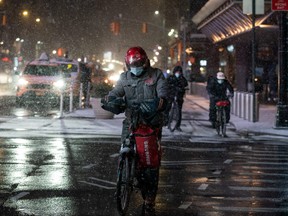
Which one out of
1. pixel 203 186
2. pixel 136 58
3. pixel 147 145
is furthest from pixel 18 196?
pixel 203 186

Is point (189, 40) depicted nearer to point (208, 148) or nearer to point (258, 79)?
point (258, 79)

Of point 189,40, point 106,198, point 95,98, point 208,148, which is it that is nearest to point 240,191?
point 106,198

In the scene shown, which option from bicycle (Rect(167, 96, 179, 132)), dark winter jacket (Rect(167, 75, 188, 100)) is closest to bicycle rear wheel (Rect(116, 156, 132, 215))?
bicycle (Rect(167, 96, 179, 132))

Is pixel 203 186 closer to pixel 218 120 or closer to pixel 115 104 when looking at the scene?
pixel 115 104

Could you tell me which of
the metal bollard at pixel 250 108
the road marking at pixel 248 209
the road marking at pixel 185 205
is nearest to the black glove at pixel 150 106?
the road marking at pixel 185 205

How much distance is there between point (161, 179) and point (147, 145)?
2724 mm

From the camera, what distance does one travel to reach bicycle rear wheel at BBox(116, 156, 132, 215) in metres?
Result: 6.91

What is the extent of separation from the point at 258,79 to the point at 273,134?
21.9m

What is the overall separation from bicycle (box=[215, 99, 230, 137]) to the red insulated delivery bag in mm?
9942

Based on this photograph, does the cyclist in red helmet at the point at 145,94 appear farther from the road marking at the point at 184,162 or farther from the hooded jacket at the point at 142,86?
the road marking at the point at 184,162

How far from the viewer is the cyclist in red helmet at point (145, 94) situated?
715cm

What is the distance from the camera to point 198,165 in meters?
11.3

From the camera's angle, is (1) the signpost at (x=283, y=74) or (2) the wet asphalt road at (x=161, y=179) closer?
(2) the wet asphalt road at (x=161, y=179)

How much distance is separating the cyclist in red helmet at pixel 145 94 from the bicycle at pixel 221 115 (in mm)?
9648
